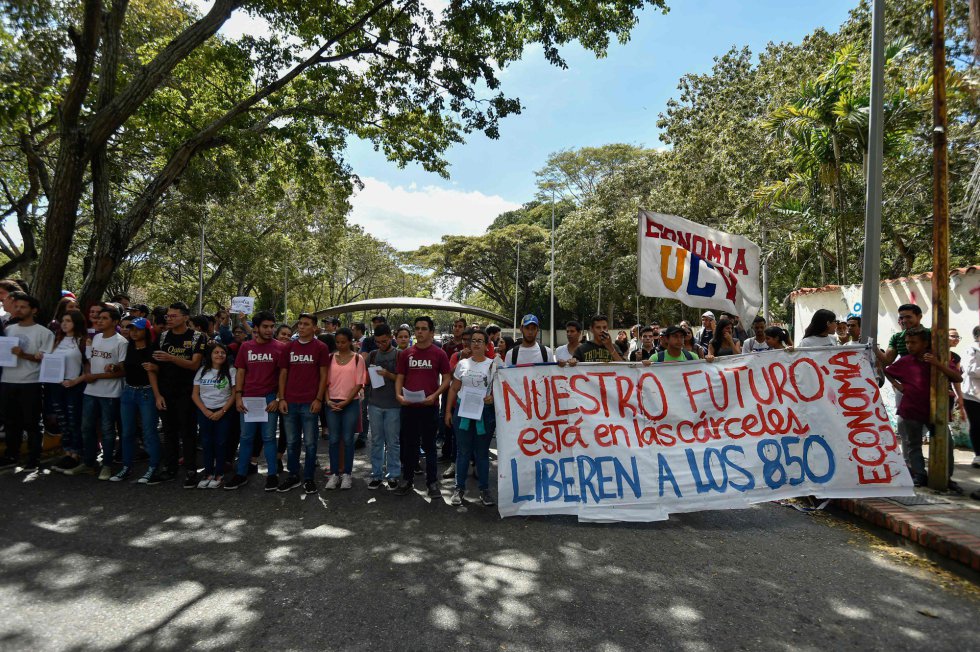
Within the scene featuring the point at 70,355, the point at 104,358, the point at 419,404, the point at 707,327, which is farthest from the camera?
the point at 707,327

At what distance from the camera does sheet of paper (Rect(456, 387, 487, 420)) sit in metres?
5.17

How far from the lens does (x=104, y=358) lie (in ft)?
19.1

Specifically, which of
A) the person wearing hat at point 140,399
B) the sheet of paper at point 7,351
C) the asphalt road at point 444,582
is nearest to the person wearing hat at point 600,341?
the asphalt road at point 444,582

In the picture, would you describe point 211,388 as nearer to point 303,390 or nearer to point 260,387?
point 260,387

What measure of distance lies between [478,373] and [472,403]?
0.99 ft

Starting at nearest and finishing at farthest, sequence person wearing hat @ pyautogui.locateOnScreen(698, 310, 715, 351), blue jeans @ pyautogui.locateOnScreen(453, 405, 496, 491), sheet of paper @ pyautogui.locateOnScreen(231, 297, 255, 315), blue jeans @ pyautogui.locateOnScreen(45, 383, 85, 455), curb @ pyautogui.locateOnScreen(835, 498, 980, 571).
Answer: curb @ pyautogui.locateOnScreen(835, 498, 980, 571), blue jeans @ pyautogui.locateOnScreen(453, 405, 496, 491), blue jeans @ pyautogui.locateOnScreen(45, 383, 85, 455), person wearing hat @ pyautogui.locateOnScreen(698, 310, 715, 351), sheet of paper @ pyautogui.locateOnScreen(231, 297, 255, 315)

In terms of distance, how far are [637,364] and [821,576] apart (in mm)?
2108

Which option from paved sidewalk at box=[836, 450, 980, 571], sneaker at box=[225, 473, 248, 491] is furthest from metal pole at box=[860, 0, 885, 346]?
sneaker at box=[225, 473, 248, 491]

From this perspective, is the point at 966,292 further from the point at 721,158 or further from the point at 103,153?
the point at 103,153

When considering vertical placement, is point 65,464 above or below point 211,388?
below

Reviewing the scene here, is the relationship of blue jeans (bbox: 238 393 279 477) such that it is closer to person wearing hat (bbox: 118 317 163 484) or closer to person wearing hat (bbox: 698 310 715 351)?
person wearing hat (bbox: 118 317 163 484)

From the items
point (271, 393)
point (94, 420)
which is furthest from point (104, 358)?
point (271, 393)

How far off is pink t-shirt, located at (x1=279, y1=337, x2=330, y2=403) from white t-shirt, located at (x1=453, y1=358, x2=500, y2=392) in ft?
4.89

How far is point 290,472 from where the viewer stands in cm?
568
